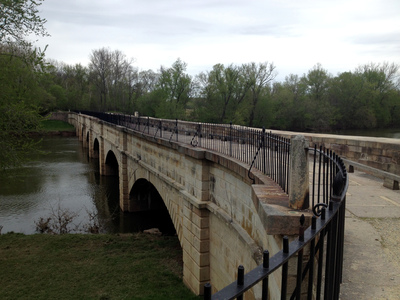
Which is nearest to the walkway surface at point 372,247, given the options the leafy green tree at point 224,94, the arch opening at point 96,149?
the arch opening at point 96,149

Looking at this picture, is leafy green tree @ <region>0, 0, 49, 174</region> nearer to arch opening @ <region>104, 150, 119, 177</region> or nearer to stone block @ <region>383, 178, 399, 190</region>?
stone block @ <region>383, 178, 399, 190</region>

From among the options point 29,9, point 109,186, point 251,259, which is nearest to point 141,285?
point 251,259

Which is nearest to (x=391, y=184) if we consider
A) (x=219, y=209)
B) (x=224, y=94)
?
(x=219, y=209)

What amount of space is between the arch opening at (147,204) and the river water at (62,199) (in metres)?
0.32

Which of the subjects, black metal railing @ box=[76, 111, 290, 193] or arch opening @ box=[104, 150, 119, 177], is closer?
black metal railing @ box=[76, 111, 290, 193]

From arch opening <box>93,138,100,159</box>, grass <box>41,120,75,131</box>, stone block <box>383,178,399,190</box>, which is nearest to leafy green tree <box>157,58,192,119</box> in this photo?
arch opening <box>93,138,100,159</box>

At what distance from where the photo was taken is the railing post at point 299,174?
367 centimetres

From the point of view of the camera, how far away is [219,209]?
781 centimetres

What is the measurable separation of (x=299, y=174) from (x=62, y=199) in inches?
694

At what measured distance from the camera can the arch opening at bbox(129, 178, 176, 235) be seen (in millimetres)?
17438

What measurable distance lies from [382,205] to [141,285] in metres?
6.59

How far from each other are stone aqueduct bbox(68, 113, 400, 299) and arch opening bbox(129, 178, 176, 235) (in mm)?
4060

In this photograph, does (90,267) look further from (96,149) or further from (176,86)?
(176,86)

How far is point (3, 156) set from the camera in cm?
1123
